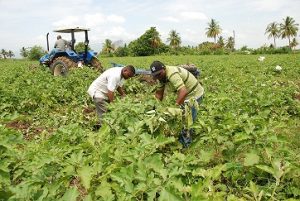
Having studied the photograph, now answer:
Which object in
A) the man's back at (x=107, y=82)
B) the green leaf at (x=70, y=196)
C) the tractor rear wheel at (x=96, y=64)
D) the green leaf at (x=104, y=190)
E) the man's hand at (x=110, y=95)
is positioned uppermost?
the tractor rear wheel at (x=96, y=64)

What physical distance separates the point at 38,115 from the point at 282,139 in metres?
5.56

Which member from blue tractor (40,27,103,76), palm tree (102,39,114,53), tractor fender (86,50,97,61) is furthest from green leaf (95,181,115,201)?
palm tree (102,39,114,53)

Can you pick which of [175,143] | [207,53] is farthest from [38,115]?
[207,53]

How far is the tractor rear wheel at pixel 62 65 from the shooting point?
12516mm

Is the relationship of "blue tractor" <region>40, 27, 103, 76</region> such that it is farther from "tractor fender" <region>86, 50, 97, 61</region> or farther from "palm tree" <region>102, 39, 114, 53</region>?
"palm tree" <region>102, 39, 114, 53</region>

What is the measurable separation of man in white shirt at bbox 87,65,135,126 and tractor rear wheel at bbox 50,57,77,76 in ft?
19.1

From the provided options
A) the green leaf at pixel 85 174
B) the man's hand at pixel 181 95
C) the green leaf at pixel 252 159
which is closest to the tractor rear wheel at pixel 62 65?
the man's hand at pixel 181 95

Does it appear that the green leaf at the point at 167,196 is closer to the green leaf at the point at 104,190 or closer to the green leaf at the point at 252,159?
the green leaf at the point at 104,190

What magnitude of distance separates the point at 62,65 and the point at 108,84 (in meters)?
6.65

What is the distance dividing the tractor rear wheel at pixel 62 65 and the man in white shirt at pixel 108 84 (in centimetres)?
581

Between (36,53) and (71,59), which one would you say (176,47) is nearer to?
(36,53)

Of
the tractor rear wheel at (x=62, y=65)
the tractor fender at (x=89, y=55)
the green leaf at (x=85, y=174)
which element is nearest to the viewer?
the green leaf at (x=85, y=174)

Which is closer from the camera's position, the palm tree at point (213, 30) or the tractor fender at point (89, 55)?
the tractor fender at point (89, 55)

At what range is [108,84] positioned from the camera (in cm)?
662
